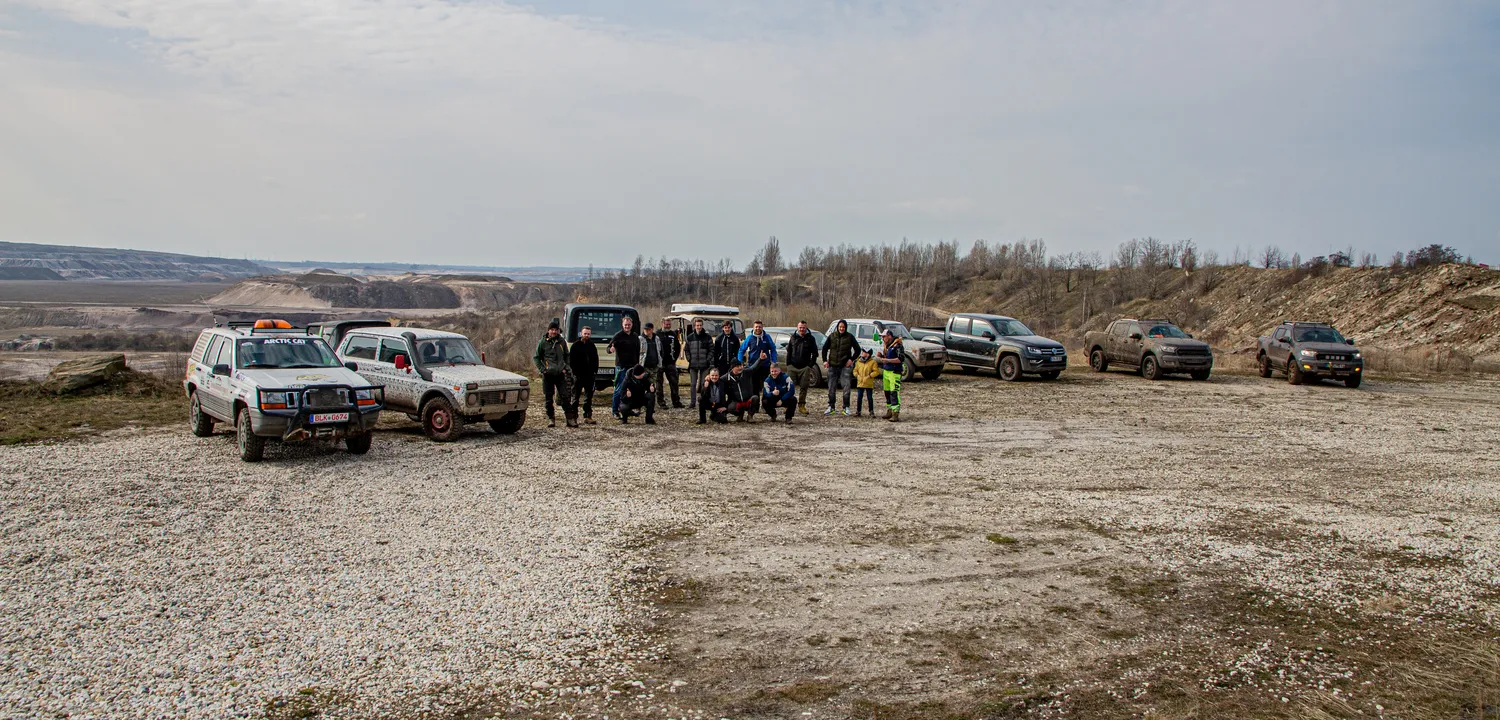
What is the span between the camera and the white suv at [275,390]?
10781mm

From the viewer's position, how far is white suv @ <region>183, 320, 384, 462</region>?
10781 mm

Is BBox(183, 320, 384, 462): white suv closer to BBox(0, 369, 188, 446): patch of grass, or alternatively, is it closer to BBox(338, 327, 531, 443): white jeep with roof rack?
BBox(338, 327, 531, 443): white jeep with roof rack

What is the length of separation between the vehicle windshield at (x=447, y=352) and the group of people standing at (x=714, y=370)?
1.08 meters

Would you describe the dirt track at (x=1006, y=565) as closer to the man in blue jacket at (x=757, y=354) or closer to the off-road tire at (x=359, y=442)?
the off-road tire at (x=359, y=442)

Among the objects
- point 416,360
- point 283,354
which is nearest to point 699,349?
point 416,360

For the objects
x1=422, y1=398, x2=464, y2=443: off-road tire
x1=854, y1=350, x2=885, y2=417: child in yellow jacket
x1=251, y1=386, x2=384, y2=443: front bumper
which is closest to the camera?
x1=251, y1=386, x2=384, y2=443: front bumper

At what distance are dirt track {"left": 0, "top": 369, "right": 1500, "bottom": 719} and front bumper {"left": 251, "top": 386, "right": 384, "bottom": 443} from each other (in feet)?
1.40

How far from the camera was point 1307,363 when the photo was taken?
872 inches

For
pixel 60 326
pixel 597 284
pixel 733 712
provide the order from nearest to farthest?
pixel 733 712, pixel 60 326, pixel 597 284

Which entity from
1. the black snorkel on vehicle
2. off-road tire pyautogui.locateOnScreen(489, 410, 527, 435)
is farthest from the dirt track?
the black snorkel on vehicle

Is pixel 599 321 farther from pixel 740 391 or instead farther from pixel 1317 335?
pixel 1317 335

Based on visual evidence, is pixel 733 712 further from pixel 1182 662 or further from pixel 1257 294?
pixel 1257 294

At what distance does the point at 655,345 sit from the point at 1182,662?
38.2 ft

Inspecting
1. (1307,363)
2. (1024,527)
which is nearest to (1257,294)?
(1307,363)
